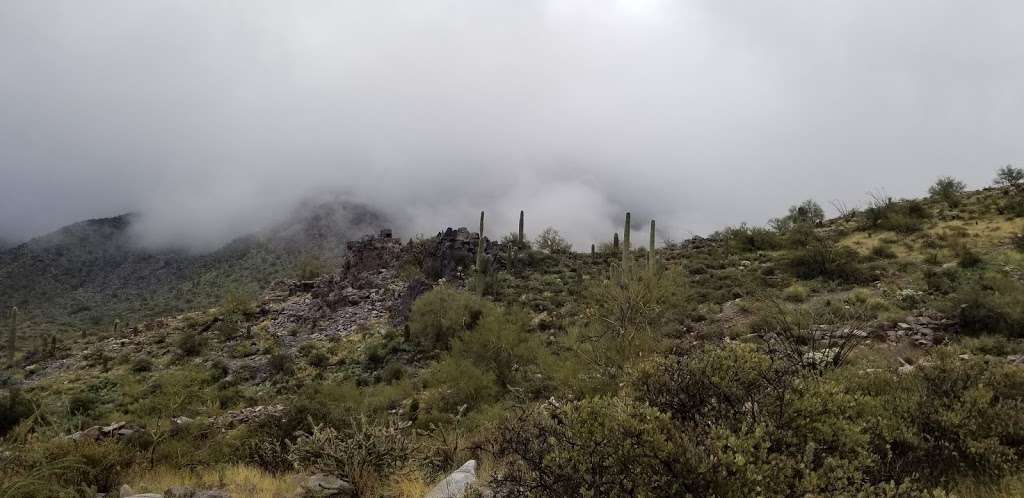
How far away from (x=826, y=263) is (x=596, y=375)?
575 inches

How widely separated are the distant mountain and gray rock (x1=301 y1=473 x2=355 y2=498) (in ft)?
134

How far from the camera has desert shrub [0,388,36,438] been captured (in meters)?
13.7

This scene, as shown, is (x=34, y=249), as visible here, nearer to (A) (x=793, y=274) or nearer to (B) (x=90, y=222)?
(B) (x=90, y=222)

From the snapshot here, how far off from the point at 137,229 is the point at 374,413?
92.0 metres

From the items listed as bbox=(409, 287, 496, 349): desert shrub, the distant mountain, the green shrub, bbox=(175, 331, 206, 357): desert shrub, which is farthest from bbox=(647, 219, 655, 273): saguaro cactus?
the distant mountain

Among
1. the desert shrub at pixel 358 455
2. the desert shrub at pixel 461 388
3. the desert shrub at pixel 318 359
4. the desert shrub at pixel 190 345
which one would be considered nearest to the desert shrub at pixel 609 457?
the desert shrub at pixel 358 455

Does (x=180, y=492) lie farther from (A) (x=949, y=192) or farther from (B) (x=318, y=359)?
(A) (x=949, y=192)

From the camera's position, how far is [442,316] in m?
22.6

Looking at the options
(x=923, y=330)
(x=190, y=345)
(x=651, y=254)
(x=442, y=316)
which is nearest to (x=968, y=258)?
(x=923, y=330)

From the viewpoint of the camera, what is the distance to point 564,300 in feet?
83.8

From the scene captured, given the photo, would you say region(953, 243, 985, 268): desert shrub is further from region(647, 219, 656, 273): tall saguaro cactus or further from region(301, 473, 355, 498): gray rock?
region(301, 473, 355, 498): gray rock

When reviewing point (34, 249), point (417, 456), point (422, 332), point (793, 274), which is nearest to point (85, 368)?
point (422, 332)

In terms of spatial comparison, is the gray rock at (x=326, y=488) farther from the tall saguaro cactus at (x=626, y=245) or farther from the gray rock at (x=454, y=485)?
the tall saguaro cactus at (x=626, y=245)

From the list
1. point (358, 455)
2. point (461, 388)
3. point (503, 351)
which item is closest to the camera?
point (358, 455)
